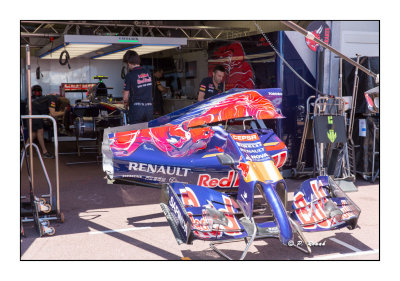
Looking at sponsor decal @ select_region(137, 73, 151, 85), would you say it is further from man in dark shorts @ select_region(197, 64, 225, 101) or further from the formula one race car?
the formula one race car

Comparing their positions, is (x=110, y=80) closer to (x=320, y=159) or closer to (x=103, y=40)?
(x=103, y=40)

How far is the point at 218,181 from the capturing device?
15.4ft

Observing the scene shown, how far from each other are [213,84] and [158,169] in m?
3.15

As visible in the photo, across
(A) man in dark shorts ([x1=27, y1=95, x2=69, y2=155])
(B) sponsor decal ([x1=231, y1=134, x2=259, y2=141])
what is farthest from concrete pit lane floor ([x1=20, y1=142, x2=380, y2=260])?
(A) man in dark shorts ([x1=27, y1=95, x2=69, y2=155])

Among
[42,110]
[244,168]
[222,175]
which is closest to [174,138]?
[222,175]

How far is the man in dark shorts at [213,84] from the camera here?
7262mm

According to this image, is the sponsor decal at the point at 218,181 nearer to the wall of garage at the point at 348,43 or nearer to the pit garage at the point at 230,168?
the pit garage at the point at 230,168

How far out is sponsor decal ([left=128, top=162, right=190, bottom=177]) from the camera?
4480 millimetres

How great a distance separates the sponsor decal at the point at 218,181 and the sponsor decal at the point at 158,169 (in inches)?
6.9

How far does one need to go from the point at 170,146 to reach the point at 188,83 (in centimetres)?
1048

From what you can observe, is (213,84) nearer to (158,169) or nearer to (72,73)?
(158,169)

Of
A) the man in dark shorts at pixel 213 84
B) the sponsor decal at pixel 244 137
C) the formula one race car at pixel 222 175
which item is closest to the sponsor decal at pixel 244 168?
the formula one race car at pixel 222 175

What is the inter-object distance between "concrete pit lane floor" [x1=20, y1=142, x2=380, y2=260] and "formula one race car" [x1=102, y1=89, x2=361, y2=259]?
246mm

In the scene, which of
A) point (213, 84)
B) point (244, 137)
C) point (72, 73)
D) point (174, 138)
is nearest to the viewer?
point (244, 137)
